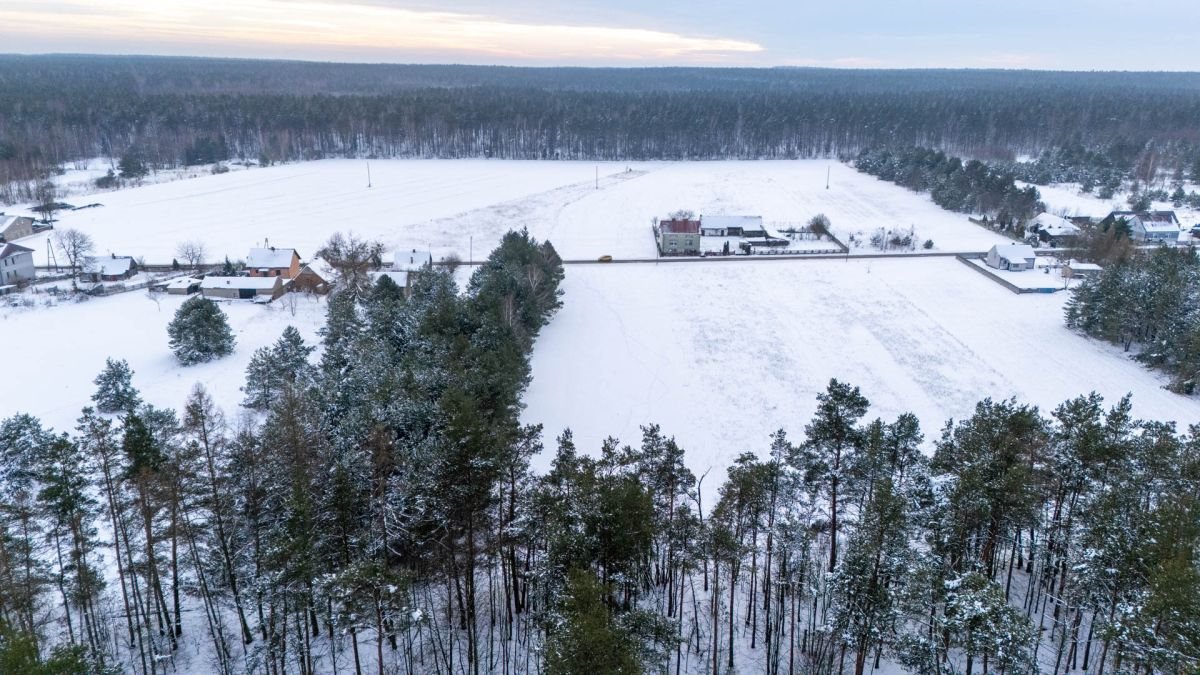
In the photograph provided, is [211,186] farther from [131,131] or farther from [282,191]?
[131,131]

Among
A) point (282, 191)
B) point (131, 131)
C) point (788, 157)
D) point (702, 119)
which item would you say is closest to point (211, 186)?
point (282, 191)

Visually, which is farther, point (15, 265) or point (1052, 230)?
point (1052, 230)

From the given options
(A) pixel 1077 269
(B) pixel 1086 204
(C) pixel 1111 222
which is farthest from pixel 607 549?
(B) pixel 1086 204

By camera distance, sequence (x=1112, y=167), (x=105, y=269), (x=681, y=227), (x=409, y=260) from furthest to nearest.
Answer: (x=1112, y=167) < (x=681, y=227) < (x=409, y=260) < (x=105, y=269)

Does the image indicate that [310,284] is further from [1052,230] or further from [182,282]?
[1052,230]

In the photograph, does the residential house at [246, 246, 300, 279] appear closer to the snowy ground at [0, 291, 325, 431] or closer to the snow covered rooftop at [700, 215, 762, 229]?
the snowy ground at [0, 291, 325, 431]

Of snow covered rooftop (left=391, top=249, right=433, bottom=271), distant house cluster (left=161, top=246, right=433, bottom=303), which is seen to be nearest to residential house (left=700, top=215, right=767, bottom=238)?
snow covered rooftop (left=391, top=249, right=433, bottom=271)

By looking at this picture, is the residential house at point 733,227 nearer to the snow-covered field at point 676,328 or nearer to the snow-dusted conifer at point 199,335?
the snow-covered field at point 676,328
